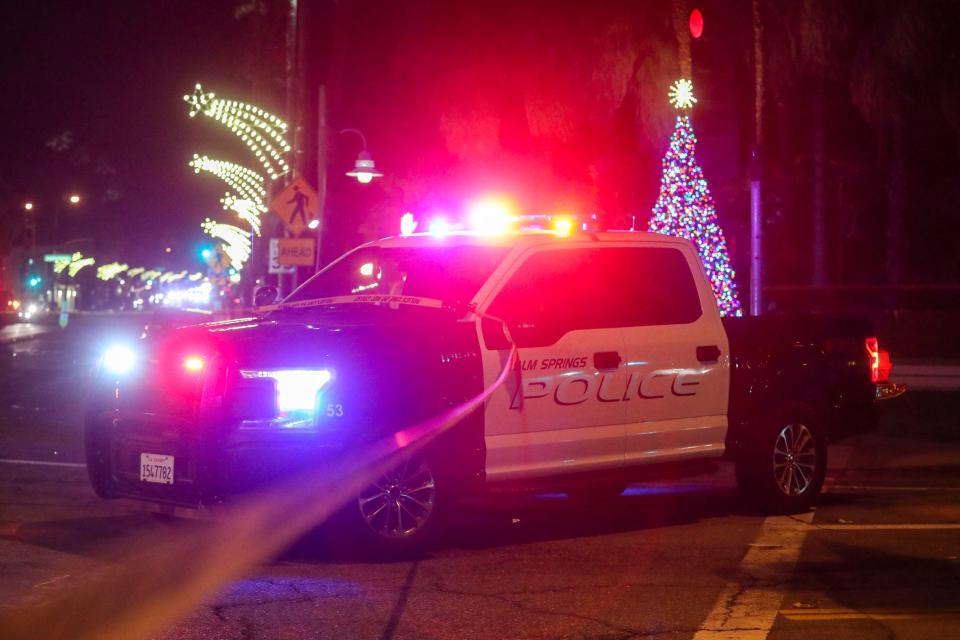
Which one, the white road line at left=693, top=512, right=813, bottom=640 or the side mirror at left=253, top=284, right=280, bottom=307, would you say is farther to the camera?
the side mirror at left=253, top=284, right=280, bottom=307

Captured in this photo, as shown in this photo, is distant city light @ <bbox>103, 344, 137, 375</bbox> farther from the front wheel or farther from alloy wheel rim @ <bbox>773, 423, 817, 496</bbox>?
alloy wheel rim @ <bbox>773, 423, 817, 496</bbox>

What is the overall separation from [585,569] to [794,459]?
10.1ft

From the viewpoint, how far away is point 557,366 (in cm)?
972

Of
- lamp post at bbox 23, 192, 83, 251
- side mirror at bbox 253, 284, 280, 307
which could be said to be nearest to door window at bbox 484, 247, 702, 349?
side mirror at bbox 253, 284, 280, 307

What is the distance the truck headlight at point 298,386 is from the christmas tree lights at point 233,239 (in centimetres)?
4903

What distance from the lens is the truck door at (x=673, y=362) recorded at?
33.5 feet

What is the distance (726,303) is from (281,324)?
17.5m

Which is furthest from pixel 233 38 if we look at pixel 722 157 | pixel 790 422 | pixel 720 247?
pixel 790 422

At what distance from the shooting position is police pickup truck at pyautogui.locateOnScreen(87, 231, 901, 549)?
8.70 metres

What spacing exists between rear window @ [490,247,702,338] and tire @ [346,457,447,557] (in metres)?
1.20

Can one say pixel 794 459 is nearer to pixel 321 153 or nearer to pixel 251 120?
pixel 321 153

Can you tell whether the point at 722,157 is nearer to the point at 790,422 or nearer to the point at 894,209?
the point at 894,209

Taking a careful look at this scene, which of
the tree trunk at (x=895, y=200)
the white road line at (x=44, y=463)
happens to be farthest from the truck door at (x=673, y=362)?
the tree trunk at (x=895, y=200)

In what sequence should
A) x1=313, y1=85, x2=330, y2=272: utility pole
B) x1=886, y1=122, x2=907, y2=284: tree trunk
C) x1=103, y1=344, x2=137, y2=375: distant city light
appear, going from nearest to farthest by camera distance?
x1=103, y1=344, x2=137, y2=375: distant city light, x1=313, y1=85, x2=330, y2=272: utility pole, x1=886, y1=122, x2=907, y2=284: tree trunk
